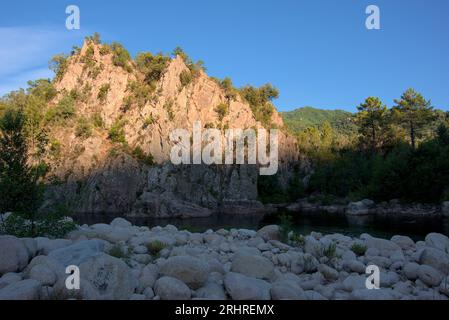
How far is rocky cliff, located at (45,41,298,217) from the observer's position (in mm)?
57469

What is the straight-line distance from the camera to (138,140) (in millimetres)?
69000

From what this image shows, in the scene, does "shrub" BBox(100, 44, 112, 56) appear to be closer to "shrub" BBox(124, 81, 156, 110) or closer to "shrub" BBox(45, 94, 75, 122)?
"shrub" BBox(124, 81, 156, 110)

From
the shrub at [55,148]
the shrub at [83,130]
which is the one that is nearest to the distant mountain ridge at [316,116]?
the shrub at [83,130]

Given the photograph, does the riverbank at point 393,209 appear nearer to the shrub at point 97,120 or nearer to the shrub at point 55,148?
the shrub at point 97,120

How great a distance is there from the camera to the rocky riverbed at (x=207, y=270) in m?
7.77

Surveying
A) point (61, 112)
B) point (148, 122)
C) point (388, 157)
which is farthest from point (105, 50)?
point (388, 157)

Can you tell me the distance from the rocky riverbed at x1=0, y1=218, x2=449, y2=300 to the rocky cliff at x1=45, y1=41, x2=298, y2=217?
4255 cm

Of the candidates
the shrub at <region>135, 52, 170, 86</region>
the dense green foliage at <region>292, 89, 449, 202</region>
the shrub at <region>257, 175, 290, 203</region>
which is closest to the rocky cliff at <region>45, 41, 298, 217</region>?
the shrub at <region>135, 52, 170, 86</region>

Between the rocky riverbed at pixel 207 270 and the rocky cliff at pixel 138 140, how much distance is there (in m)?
42.5

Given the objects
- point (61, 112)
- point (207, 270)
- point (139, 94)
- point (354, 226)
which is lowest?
point (354, 226)

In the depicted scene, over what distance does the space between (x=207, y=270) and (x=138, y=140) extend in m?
62.3

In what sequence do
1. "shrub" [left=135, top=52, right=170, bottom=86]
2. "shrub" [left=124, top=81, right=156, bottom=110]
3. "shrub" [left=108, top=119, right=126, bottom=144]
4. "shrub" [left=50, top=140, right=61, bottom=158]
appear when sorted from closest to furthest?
"shrub" [left=50, top=140, right=61, bottom=158]
"shrub" [left=108, top=119, right=126, bottom=144]
"shrub" [left=124, top=81, right=156, bottom=110]
"shrub" [left=135, top=52, right=170, bottom=86]

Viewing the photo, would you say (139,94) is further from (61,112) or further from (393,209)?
(393,209)

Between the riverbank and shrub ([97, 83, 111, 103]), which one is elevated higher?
shrub ([97, 83, 111, 103])
